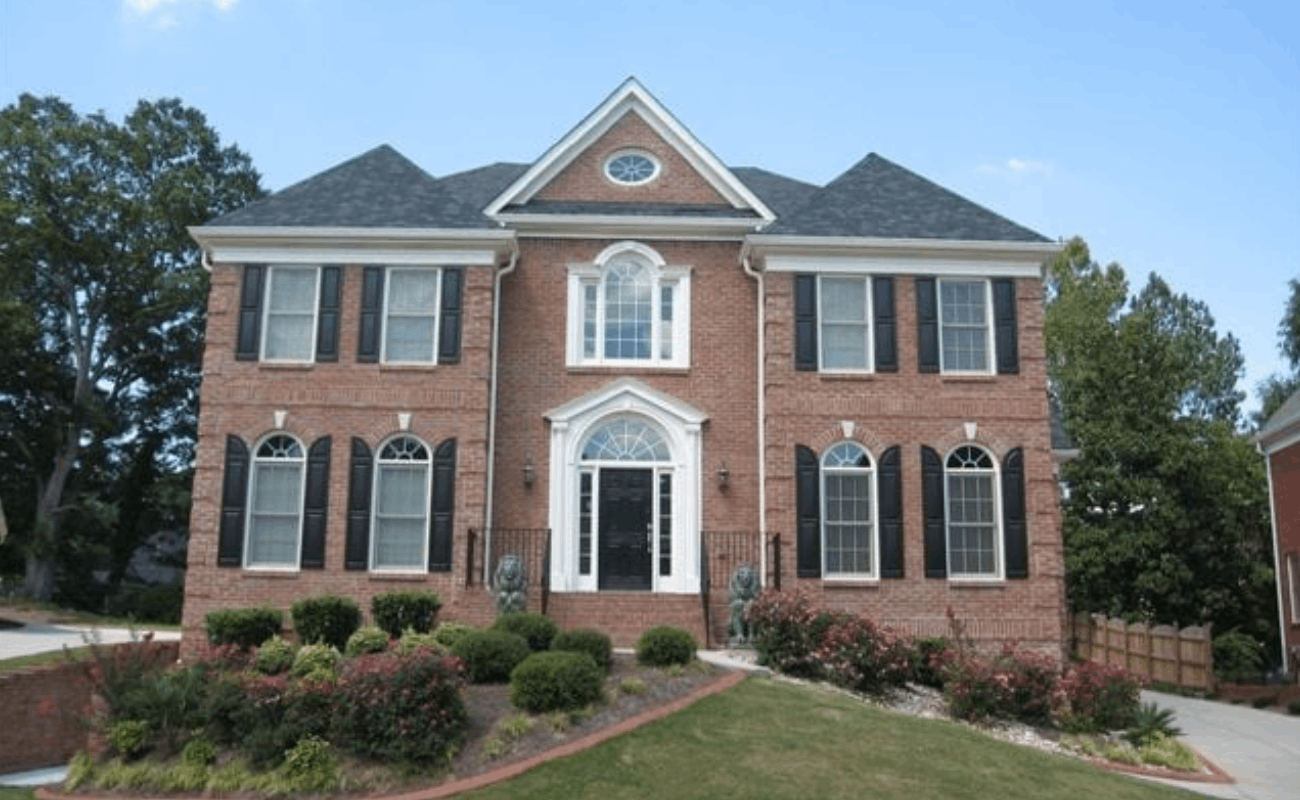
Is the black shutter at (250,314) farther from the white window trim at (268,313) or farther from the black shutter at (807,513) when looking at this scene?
the black shutter at (807,513)

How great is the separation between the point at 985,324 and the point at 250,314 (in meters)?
11.8

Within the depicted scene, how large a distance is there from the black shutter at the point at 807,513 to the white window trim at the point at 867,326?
1.43m

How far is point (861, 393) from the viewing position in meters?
17.7

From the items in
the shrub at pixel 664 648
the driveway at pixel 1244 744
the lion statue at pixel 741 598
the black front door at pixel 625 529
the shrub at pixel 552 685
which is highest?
the black front door at pixel 625 529

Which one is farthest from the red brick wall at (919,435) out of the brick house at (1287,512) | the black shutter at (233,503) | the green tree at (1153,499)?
the green tree at (1153,499)

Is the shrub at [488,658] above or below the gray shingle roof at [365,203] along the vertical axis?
below

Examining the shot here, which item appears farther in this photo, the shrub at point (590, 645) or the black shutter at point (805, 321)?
the black shutter at point (805, 321)

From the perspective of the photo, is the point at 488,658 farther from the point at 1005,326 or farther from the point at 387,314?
the point at 1005,326

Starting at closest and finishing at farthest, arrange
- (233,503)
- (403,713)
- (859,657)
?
1. (403,713)
2. (859,657)
3. (233,503)

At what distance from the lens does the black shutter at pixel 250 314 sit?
1767 cm

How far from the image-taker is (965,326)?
59.3 ft

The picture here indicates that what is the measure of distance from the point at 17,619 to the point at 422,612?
1437 centimetres

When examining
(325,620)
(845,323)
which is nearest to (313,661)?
(325,620)

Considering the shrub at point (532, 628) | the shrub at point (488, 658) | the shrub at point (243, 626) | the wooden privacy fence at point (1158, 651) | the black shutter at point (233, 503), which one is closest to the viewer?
the shrub at point (488, 658)
